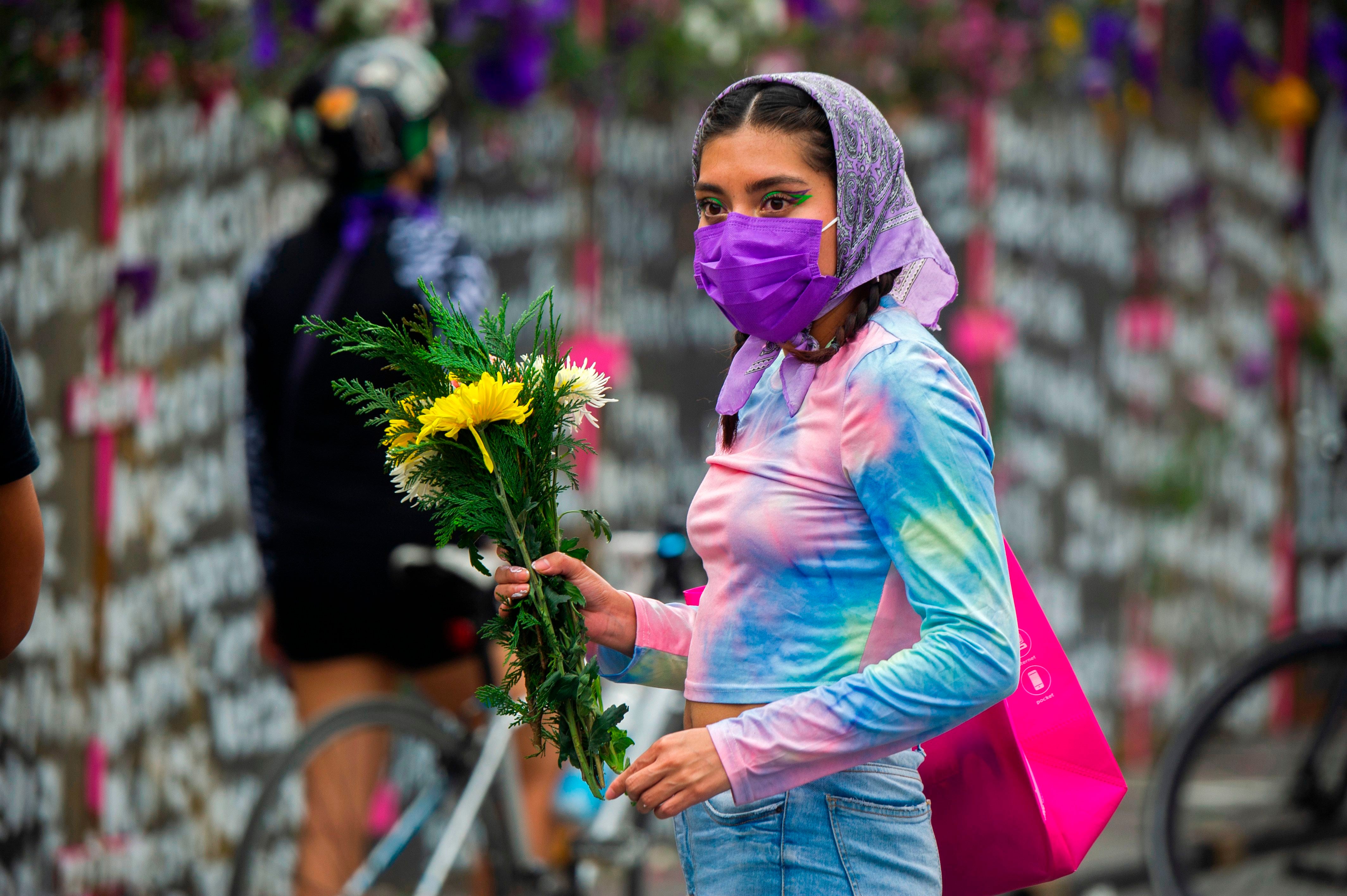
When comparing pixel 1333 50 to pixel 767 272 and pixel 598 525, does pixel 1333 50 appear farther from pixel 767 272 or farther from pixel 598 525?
pixel 598 525

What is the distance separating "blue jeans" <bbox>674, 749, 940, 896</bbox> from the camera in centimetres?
164

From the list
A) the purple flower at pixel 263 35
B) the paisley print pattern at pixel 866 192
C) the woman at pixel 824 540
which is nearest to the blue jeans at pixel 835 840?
the woman at pixel 824 540

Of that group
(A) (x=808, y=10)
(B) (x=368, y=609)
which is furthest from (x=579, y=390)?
(A) (x=808, y=10)

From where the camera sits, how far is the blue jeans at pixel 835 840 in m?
1.64

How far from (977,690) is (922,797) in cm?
27

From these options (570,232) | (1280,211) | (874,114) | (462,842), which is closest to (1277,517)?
(1280,211)

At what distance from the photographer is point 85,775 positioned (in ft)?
12.1

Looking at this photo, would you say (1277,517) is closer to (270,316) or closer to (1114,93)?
(1114,93)

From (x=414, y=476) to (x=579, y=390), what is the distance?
0.22 metres

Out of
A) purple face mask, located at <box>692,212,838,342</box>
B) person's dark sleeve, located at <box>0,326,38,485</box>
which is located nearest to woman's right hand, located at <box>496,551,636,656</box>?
purple face mask, located at <box>692,212,838,342</box>

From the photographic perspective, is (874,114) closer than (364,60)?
Yes

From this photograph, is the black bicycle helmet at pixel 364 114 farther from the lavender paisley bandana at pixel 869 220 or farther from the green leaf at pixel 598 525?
the green leaf at pixel 598 525

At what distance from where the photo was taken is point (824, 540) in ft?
5.23

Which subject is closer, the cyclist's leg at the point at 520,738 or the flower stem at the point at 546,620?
the flower stem at the point at 546,620
